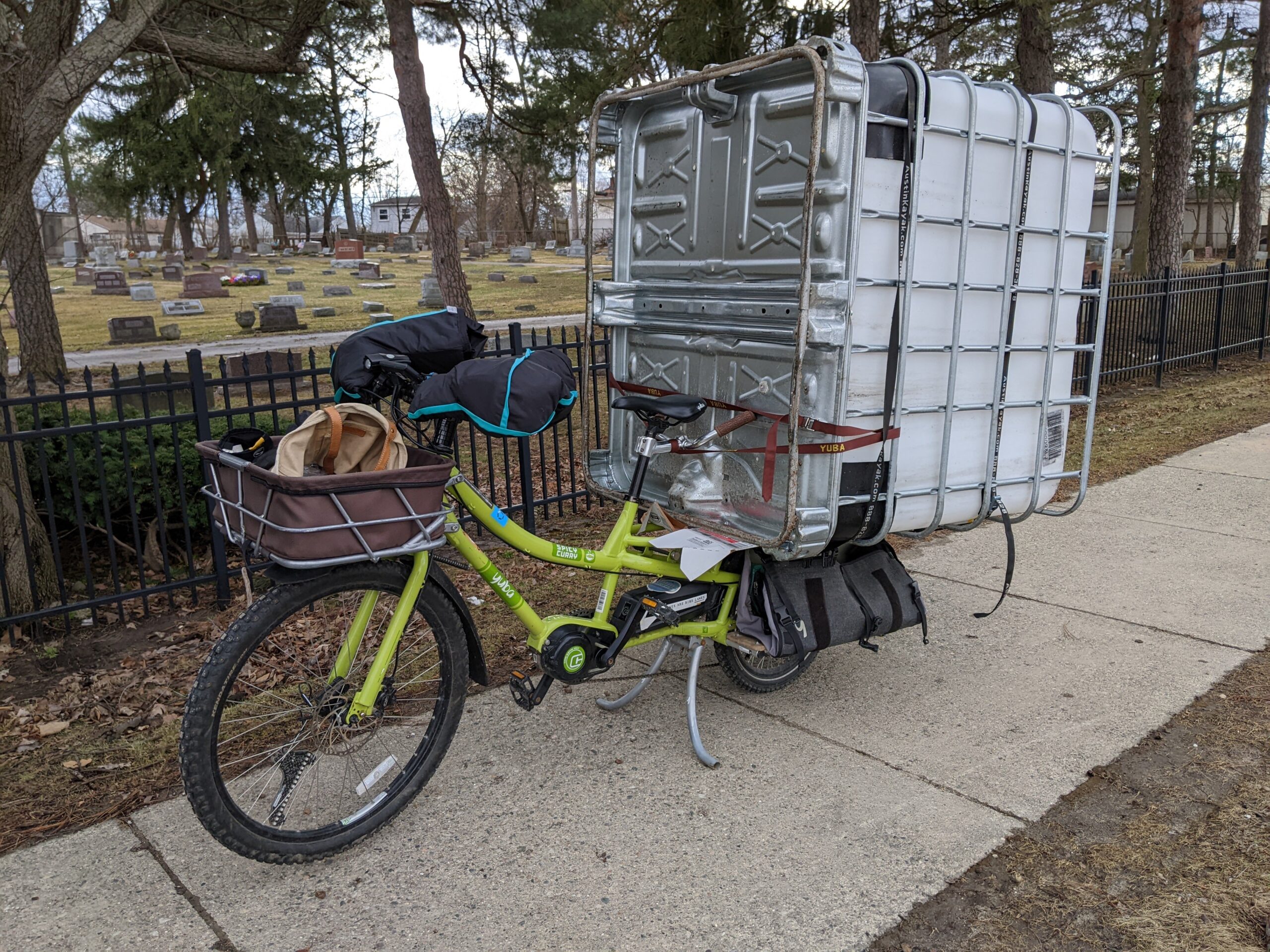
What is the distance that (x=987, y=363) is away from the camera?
139 inches

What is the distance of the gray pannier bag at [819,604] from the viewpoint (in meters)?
3.46

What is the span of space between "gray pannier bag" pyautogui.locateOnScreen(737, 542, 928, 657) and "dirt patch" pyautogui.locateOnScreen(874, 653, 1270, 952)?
84 cm

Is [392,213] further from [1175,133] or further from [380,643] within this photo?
[380,643]

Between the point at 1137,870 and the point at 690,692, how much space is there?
56.1 inches

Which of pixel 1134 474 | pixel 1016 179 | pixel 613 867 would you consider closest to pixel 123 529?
pixel 613 867

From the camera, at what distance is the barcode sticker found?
3791 millimetres

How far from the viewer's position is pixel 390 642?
2.80 meters

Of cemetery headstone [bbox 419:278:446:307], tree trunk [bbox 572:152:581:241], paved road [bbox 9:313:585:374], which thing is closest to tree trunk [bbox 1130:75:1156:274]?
paved road [bbox 9:313:585:374]

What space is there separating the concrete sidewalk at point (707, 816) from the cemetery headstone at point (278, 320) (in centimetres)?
1692

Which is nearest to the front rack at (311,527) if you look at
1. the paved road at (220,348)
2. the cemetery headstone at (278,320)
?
the paved road at (220,348)

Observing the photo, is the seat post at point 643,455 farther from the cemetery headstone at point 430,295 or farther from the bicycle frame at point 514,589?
the cemetery headstone at point 430,295

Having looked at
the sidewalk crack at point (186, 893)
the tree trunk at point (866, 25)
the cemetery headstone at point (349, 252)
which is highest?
the tree trunk at point (866, 25)

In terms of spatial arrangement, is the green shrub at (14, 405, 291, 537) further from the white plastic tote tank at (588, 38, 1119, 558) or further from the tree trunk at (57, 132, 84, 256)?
the tree trunk at (57, 132, 84, 256)

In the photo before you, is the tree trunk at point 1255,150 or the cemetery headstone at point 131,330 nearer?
the cemetery headstone at point 131,330
